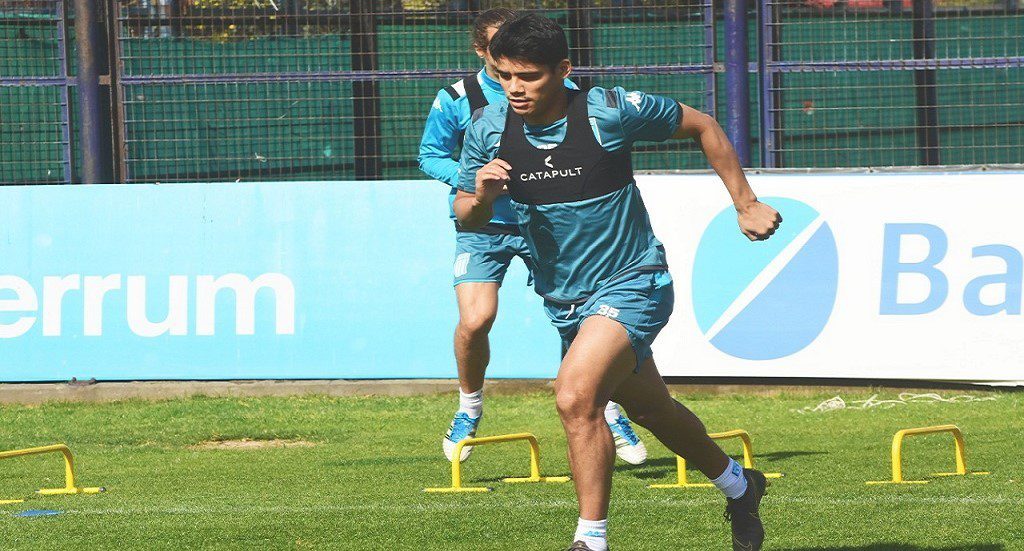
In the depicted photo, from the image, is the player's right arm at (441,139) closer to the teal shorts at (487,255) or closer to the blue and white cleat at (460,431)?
the teal shorts at (487,255)

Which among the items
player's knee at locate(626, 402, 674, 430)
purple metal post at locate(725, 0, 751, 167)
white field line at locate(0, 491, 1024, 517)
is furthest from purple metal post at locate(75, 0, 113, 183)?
player's knee at locate(626, 402, 674, 430)

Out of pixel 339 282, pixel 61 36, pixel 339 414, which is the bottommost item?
pixel 339 414

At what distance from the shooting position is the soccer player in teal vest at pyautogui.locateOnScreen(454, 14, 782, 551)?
5.09m

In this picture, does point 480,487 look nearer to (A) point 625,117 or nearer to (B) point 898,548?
(B) point 898,548

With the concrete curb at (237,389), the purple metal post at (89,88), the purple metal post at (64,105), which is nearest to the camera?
the concrete curb at (237,389)

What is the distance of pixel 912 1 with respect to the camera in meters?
12.7

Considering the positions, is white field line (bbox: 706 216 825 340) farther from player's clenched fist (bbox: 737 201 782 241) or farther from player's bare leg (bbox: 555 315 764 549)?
player's clenched fist (bbox: 737 201 782 241)

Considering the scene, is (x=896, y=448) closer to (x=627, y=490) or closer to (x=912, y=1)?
(x=627, y=490)

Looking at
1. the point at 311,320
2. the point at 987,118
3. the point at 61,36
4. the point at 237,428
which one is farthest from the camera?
the point at 987,118

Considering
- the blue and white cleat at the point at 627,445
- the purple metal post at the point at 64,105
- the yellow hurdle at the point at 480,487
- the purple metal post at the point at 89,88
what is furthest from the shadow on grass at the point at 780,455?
the purple metal post at the point at 64,105

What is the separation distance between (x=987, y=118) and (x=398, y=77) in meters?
4.97

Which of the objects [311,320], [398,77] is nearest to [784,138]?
[398,77]

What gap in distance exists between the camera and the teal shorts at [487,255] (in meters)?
7.67

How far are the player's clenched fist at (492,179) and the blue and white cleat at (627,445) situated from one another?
299 centimetres
